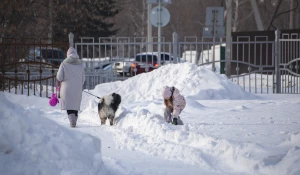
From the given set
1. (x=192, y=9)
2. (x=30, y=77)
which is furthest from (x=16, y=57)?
(x=192, y=9)

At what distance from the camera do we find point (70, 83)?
44.0 ft

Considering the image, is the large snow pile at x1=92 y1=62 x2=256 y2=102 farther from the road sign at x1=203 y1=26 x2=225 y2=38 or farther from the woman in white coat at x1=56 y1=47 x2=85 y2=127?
the woman in white coat at x1=56 y1=47 x2=85 y2=127

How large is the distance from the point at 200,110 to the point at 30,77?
24.2ft

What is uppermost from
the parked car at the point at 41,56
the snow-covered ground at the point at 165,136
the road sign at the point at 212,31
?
the road sign at the point at 212,31

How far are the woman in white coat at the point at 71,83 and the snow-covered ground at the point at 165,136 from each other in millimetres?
476

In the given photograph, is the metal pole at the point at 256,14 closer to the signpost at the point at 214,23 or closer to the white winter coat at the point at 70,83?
the signpost at the point at 214,23

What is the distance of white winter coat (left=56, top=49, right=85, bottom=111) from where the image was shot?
13.3 m

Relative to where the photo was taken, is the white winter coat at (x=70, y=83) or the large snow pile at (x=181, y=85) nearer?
the white winter coat at (x=70, y=83)

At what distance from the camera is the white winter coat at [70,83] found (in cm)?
1328

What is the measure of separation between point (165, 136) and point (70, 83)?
3466 mm

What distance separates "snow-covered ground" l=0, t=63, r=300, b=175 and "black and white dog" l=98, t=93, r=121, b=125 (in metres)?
0.21

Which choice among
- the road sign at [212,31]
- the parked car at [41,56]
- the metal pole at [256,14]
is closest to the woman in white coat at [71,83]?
the parked car at [41,56]

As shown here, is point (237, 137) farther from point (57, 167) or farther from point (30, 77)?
point (30, 77)

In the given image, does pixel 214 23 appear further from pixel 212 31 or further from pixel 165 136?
pixel 165 136
